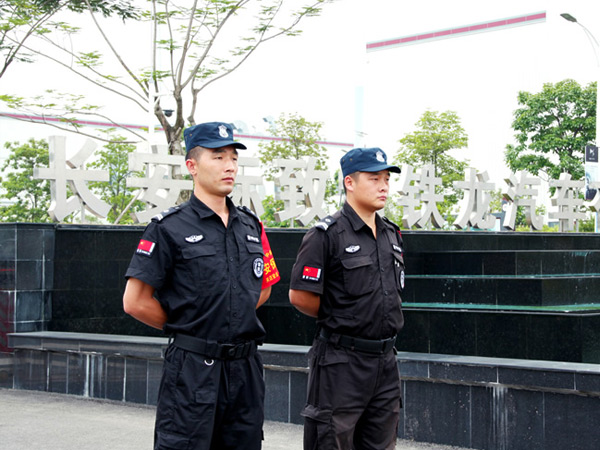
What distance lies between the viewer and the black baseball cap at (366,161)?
12.7 ft

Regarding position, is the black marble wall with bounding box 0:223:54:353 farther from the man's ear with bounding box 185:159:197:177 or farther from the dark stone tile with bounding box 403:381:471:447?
the man's ear with bounding box 185:159:197:177

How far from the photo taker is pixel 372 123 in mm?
47281

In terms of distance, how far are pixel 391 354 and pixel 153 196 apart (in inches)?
225

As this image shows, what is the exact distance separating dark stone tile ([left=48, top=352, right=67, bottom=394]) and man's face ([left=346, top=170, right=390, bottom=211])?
4.41 meters

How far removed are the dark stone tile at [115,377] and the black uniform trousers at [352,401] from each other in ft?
12.1

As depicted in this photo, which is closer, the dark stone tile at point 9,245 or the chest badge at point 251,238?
the chest badge at point 251,238

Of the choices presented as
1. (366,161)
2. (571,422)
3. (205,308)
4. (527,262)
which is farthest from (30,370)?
(527,262)

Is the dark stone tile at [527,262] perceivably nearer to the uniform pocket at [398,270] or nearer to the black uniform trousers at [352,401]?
the uniform pocket at [398,270]

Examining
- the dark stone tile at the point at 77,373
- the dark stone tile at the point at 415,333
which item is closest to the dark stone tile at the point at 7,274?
the dark stone tile at the point at 77,373

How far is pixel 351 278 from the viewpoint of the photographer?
12.5 feet

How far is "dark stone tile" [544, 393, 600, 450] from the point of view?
518 centimetres

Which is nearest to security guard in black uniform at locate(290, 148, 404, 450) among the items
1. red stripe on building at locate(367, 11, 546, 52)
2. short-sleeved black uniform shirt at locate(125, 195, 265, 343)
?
short-sleeved black uniform shirt at locate(125, 195, 265, 343)

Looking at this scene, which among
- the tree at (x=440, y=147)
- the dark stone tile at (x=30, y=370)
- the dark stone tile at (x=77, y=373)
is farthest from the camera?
the tree at (x=440, y=147)

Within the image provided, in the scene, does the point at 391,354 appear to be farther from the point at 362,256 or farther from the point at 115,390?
the point at 115,390
